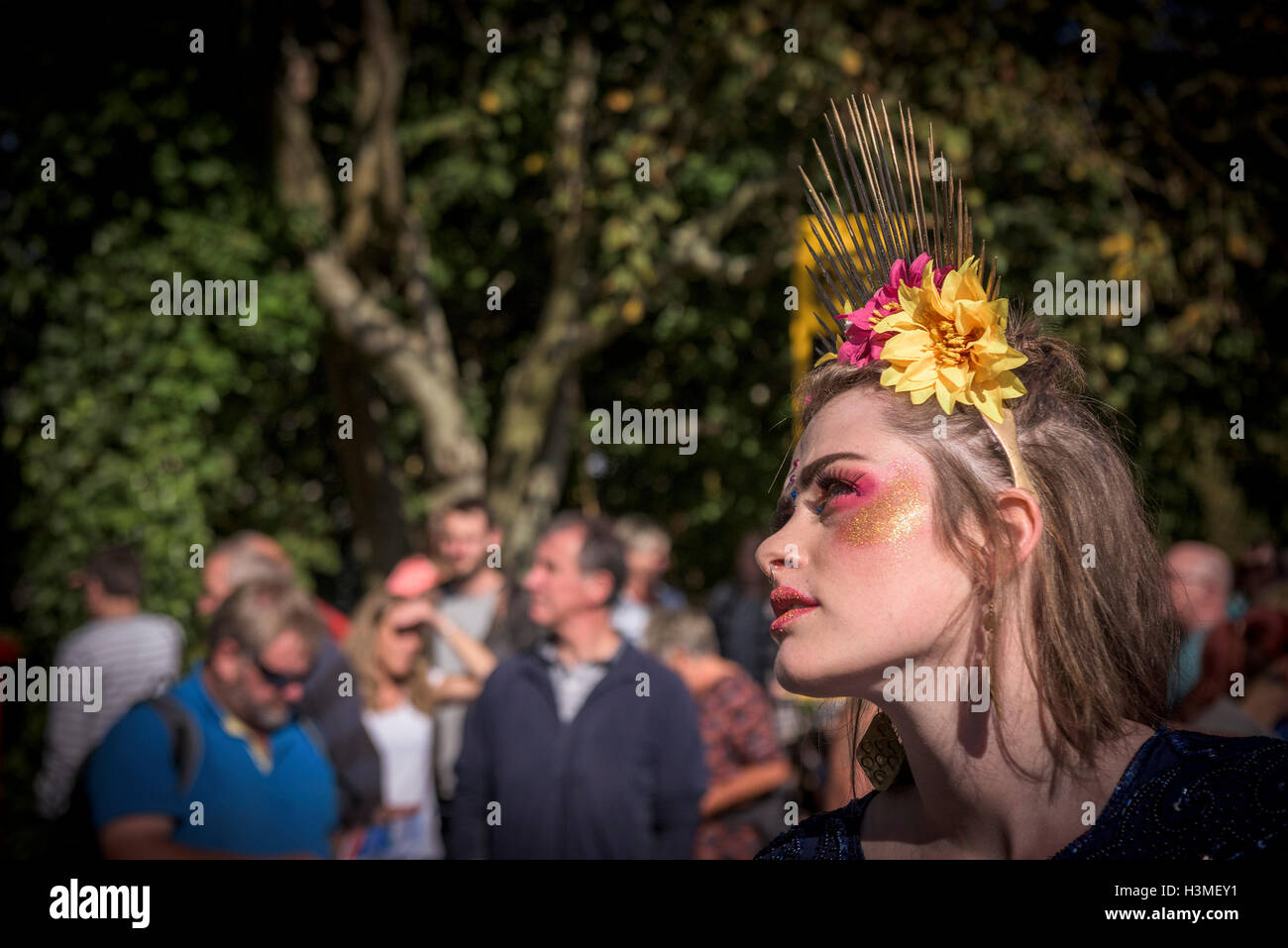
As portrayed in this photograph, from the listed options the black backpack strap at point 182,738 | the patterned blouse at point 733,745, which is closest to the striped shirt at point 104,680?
the black backpack strap at point 182,738

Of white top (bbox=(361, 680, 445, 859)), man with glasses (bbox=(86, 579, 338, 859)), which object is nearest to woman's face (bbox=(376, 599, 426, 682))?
white top (bbox=(361, 680, 445, 859))

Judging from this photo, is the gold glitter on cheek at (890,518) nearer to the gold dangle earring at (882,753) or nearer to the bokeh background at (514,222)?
the gold dangle earring at (882,753)

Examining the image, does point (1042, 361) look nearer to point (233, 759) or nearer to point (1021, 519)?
point (1021, 519)

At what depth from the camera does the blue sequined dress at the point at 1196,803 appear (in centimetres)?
136

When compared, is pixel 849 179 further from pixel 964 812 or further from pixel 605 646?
pixel 605 646

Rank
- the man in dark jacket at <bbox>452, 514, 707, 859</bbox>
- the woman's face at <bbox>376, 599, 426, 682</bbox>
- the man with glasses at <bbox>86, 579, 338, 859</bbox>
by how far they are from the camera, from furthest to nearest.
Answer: the woman's face at <bbox>376, 599, 426, 682</bbox> < the man in dark jacket at <bbox>452, 514, 707, 859</bbox> < the man with glasses at <bbox>86, 579, 338, 859</bbox>

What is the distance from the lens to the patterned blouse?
165 inches

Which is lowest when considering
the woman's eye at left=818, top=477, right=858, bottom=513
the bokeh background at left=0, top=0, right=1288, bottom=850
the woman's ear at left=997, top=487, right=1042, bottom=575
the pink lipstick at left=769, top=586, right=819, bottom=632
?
the pink lipstick at left=769, top=586, right=819, bottom=632

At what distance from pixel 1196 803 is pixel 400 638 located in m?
3.45

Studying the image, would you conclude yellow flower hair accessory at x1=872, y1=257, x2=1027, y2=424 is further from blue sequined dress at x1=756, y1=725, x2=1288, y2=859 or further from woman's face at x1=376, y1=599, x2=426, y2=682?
woman's face at x1=376, y1=599, x2=426, y2=682

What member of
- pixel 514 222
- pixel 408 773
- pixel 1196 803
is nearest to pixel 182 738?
pixel 408 773

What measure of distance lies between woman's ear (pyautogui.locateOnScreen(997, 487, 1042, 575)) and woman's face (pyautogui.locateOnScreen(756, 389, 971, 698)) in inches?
2.8

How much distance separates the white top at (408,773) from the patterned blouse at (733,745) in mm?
903
